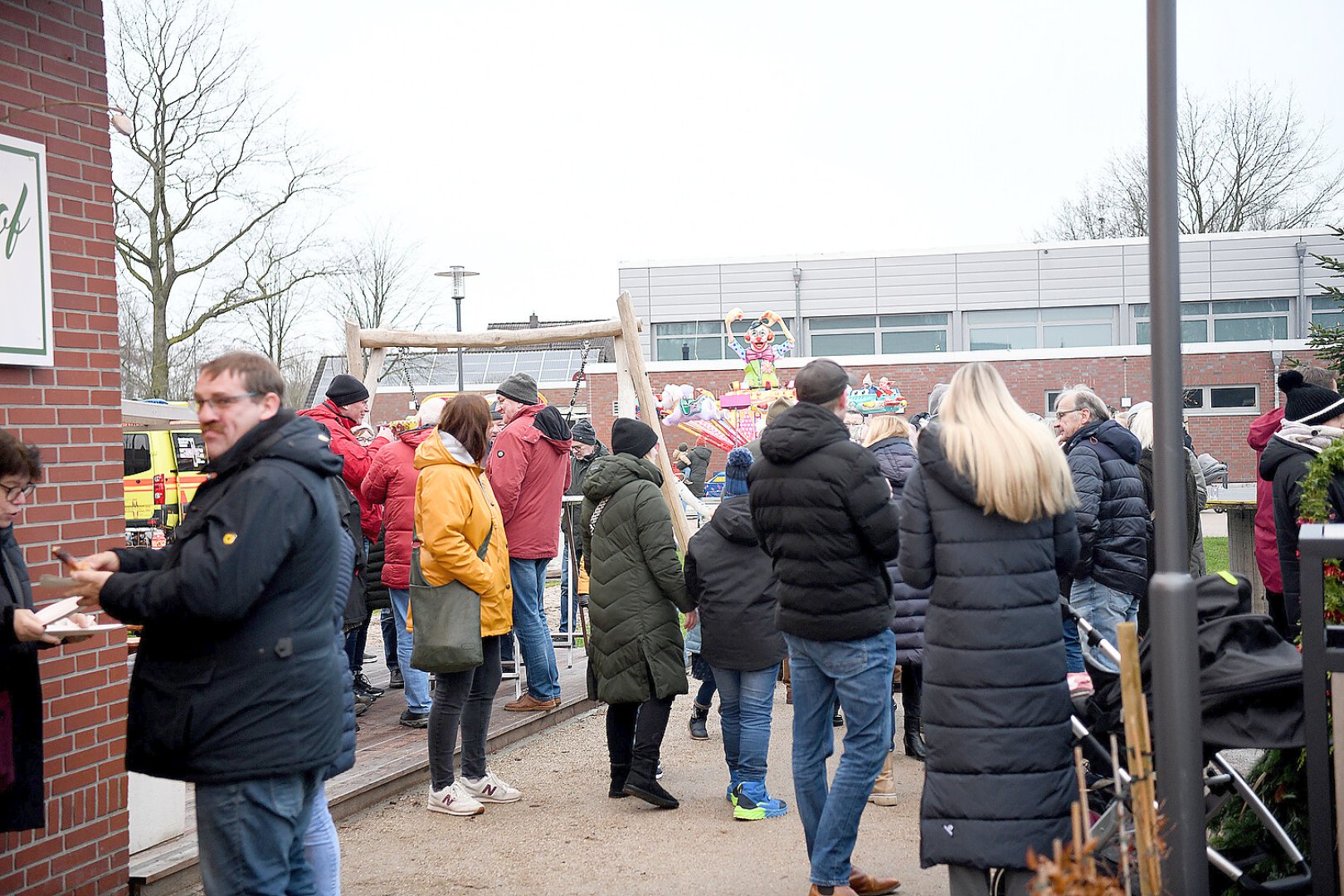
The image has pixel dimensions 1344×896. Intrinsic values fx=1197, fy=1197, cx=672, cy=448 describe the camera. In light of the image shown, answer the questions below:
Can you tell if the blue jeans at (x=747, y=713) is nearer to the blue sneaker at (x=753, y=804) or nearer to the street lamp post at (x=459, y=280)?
the blue sneaker at (x=753, y=804)

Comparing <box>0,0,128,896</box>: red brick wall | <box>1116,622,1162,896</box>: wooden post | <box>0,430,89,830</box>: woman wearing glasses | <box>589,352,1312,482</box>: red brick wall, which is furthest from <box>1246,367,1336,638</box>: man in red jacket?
<box>589,352,1312,482</box>: red brick wall

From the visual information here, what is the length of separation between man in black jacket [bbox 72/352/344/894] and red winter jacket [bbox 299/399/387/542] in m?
4.26

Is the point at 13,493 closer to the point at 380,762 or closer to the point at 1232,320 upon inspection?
the point at 380,762

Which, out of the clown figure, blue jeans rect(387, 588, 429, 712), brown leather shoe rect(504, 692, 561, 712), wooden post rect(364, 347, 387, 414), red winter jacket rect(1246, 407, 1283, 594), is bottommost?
brown leather shoe rect(504, 692, 561, 712)

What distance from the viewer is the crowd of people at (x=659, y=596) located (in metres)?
3.14

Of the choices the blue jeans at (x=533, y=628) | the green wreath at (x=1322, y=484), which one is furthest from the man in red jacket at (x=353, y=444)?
the green wreath at (x=1322, y=484)

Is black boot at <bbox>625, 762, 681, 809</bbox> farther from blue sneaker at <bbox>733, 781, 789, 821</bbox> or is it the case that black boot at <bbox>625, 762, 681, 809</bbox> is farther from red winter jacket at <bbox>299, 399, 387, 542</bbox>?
red winter jacket at <bbox>299, 399, 387, 542</bbox>

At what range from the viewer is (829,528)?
Answer: 15.1 feet

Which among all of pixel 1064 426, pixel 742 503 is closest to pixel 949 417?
pixel 742 503

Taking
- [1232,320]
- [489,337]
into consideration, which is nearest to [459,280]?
[489,337]

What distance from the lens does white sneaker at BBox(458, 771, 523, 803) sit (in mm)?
6383

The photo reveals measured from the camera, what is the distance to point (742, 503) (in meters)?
5.93

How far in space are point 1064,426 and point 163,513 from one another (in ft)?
51.6

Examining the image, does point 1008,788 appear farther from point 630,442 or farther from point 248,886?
point 630,442
